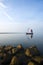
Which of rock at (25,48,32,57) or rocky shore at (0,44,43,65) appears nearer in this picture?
rocky shore at (0,44,43,65)

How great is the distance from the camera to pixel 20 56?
238 centimetres

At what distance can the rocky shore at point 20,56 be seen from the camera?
222cm

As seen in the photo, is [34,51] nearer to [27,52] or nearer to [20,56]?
[27,52]

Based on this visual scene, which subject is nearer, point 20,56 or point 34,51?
point 20,56

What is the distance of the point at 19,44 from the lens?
2795 mm

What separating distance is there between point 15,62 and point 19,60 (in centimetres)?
7

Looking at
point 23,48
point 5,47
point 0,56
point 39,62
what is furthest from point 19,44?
point 39,62

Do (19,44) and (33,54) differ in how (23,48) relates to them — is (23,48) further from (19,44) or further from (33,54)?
(33,54)

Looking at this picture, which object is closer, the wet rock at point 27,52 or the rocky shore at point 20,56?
the rocky shore at point 20,56

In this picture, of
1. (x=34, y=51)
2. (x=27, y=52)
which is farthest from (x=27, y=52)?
(x=34, y=51)

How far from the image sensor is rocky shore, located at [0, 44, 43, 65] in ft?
7.29

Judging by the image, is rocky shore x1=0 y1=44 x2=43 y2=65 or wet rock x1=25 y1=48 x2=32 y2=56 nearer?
rocky shore x1=0 y1=44 x2=43 y2=65

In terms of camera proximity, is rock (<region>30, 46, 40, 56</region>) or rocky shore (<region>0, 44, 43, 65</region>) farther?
rock (<region>30, 46, 40, 56</region>)

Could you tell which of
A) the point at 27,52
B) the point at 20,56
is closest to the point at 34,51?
the point at 27,52
